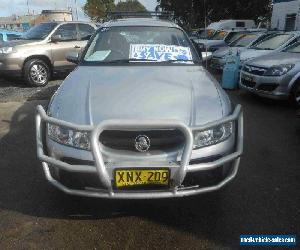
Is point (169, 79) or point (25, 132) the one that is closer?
point (169, 79)

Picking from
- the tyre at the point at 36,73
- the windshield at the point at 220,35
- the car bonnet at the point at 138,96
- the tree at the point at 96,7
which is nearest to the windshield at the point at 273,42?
the windshield at the point at 220,35

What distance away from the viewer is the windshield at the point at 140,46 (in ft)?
14.0

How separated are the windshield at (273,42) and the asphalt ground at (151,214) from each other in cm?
554

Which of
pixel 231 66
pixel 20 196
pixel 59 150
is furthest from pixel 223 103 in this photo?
pixel 231 66

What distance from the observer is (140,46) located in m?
4.41

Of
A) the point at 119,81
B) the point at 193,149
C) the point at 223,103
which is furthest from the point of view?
the point at 119,81

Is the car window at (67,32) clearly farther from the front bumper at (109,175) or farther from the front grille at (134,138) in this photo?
the front grille at (134,138)

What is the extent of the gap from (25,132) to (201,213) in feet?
11.0

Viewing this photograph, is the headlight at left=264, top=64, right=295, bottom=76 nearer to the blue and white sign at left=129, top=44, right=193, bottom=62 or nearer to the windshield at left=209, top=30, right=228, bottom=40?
the blue and white sign at left=129, top=44, right=193, bottom=62

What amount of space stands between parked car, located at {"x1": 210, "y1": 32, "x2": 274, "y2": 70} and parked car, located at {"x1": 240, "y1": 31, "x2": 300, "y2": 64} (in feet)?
1.58

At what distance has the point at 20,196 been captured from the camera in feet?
11.8

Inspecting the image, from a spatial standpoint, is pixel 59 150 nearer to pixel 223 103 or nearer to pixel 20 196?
pixel 20 196

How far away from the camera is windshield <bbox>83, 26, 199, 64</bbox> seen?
4262mm

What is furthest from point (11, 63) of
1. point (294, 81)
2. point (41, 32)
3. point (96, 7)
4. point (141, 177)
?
point (96, 7)
